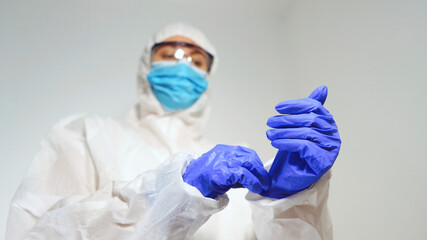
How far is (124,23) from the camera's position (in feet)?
5.51

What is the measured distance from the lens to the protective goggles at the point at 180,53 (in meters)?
1.25

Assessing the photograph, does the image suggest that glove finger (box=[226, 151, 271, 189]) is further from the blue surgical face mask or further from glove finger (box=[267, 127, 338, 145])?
the blue surgical face mask

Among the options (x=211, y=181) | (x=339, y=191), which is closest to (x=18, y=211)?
(x=211, y=181)

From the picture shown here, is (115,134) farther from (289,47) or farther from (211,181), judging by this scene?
(289,47)

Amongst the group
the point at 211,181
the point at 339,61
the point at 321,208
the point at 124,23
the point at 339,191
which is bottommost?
the point at 339,191

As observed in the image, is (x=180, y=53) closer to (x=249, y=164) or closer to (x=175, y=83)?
(x=175, y=83)

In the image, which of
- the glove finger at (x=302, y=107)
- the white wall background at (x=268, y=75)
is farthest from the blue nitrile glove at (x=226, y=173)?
the white wall background at (x=268, y=75)

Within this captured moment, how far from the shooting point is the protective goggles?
4.09 ft

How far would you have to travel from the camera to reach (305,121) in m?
0.62

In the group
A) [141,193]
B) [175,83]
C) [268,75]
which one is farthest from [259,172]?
[268,75]

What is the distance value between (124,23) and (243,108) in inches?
29.5

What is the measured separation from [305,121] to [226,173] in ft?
0.59

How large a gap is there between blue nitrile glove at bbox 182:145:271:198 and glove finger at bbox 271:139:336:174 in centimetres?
8

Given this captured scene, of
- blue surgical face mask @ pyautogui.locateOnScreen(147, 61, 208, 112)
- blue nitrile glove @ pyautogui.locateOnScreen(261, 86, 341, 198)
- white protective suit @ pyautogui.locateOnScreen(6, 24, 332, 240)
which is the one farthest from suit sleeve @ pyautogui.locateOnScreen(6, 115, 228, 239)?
blue surgical face mask @ pyautogui.locateOnScreen(147, 61, 208, 112)
